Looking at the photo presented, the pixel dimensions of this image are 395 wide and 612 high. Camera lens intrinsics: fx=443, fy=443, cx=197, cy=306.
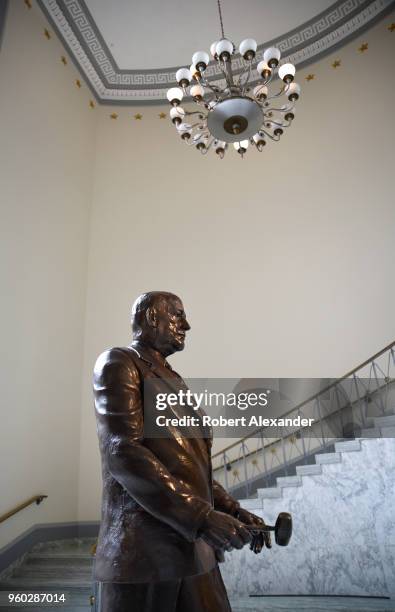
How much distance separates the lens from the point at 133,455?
1.20 metres

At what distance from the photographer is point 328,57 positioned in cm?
898

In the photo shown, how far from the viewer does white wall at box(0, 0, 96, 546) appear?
5.92m

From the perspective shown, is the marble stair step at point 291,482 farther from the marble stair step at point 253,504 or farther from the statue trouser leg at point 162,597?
the statue trouser leg at point 162,597

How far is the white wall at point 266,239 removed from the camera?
7.41 meters

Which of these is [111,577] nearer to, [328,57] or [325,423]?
[325,423]

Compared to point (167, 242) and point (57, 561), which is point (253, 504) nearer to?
point (57, 561)

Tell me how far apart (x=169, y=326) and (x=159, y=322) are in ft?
0.13

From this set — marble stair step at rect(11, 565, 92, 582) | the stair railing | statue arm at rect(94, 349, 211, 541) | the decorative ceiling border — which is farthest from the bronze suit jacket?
the decorative ceiling border

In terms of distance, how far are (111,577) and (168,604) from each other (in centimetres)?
17

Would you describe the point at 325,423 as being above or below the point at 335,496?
above

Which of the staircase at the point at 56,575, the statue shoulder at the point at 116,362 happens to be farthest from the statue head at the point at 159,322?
the staircase at the point at 56,575

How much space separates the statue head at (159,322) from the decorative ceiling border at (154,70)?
8722 millimetres

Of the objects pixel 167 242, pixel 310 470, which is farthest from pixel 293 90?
pixel 310 470

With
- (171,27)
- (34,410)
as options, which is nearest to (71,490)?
(34,410)
